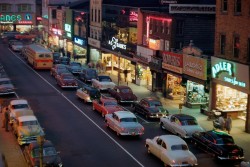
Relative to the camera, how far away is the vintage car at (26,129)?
1390 inches

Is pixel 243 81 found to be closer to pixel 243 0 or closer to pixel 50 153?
pixel 243 0

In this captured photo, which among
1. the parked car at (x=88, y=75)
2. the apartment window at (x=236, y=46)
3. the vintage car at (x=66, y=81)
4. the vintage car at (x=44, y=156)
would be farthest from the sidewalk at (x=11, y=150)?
the parked car at (x=88, y=75)

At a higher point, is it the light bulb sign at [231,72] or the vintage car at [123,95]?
the light bulb sign at [231,72]

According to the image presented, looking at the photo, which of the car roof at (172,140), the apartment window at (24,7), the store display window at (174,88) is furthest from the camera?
the apartment window at (24,7)

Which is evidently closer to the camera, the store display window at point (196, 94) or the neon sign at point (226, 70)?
the neon sign at point (226, 70)

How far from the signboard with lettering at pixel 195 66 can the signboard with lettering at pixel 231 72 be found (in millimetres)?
1063

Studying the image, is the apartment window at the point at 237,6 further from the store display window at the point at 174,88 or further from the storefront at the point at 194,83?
the store display window at the point at 174,88

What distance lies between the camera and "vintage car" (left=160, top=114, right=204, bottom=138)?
122ft

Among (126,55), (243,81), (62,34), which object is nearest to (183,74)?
(243,81)

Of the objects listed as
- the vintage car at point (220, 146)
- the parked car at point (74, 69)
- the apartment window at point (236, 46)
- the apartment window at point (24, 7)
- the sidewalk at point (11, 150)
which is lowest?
the sidewalk at point (11, 150)

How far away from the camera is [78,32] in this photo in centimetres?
8950

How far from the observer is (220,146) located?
32531 millimetres

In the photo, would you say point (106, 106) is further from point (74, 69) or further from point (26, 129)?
point (74, 69)

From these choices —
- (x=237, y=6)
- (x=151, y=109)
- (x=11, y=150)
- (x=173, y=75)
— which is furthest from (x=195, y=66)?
(x=11, y=150)
